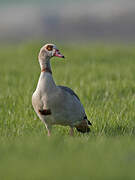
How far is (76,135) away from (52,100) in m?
1.17

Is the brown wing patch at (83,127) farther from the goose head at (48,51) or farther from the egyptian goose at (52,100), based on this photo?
the goose head at (48,51)

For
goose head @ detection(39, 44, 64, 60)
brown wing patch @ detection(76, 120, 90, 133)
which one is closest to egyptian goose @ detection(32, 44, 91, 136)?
goose head @ detection(39, 44, 64, 60)

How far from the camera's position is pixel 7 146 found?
4.81 meters

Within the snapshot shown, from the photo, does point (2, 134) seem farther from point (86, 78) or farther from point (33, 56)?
point (33, 56)

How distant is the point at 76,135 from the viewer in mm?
6555

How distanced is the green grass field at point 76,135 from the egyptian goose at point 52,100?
34cm

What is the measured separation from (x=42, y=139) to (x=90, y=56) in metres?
13.9

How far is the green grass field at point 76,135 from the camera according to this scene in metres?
3.87

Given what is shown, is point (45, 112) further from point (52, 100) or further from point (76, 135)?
point (76, 135)

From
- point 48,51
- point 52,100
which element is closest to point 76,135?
point 52,100

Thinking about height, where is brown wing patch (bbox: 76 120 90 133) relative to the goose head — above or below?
below

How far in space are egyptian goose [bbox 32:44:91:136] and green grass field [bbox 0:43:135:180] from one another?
1.12ft

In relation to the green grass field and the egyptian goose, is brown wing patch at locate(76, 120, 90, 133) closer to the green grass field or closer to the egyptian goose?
the green grass field

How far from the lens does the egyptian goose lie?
5621 mm
